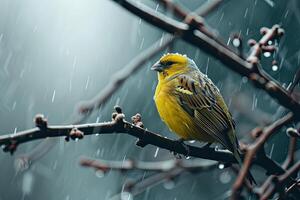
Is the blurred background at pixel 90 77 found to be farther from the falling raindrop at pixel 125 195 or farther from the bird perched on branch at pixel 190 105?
the falling raindrop at pixel 125 195

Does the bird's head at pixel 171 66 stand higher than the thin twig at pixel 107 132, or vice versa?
the bird's head at pixel 171 66

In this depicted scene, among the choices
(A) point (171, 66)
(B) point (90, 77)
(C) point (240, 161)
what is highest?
(B) point (90, 77)

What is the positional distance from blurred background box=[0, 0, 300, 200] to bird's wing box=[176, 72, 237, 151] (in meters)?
3.19

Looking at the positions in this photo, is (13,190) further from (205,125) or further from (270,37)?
(270,37)

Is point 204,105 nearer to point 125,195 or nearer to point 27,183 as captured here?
point 125,195

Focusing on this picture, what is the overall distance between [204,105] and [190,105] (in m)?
0.11

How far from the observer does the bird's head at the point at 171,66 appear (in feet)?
17.6

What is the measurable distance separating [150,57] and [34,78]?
12.9 meters

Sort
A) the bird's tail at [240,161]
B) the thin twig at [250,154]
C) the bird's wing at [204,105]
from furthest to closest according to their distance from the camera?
the bird's wing at [204,105], the bird's tail at [240,161], the thin twig at [250,154]

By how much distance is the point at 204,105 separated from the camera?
491 centimetres

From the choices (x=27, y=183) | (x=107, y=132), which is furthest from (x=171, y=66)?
(x=27, y=183)

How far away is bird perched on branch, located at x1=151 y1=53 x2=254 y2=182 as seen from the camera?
4.57m

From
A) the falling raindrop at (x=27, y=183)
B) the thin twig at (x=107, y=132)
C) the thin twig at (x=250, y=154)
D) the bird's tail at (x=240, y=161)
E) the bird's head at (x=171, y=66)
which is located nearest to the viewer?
the thin twig at (x=250, y=154)

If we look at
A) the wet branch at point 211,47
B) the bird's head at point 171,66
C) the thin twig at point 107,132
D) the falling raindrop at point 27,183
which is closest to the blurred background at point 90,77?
the falling raindrop at point 27,183
